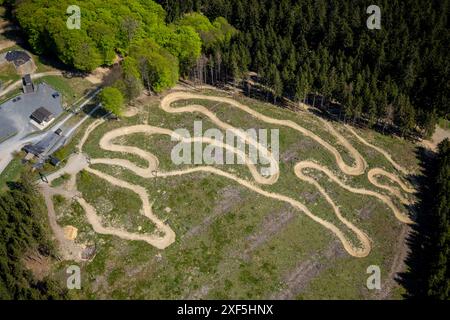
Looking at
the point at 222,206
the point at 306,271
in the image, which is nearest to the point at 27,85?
the point at 222,206

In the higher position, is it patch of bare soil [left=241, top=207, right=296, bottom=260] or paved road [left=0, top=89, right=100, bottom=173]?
paved road [left=0, top=89, right=100, bottom=173]

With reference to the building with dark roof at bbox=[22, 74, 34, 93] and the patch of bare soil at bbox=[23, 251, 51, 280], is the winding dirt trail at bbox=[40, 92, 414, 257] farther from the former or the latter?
the building with dark roof at bbox=[22, 74, 34, 93]

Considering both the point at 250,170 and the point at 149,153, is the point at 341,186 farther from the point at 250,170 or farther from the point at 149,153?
the point at 149,153

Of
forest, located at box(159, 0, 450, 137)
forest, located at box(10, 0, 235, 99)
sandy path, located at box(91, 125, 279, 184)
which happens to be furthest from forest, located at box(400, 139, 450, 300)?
forest, located at box(10, 0, 235, 99)
